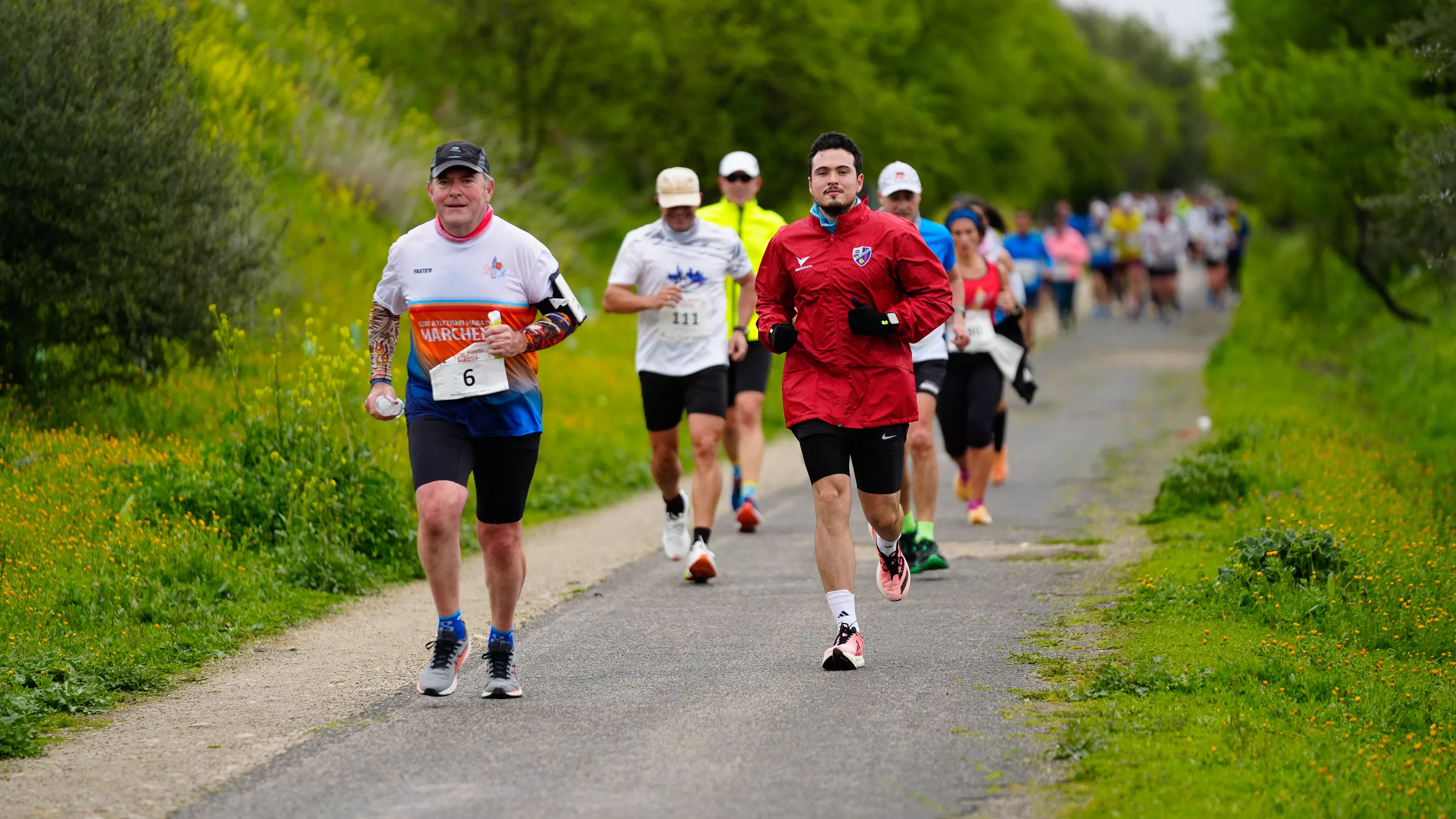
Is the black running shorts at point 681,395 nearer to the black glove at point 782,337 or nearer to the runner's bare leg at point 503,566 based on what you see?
the black glove at point 782,337

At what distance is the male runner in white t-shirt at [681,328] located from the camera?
9695 mm

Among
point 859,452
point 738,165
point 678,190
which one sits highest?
point 738,165

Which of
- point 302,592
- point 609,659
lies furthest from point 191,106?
point 609,659

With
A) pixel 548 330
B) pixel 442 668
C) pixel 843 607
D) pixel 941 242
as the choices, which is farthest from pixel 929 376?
pixel 442 668

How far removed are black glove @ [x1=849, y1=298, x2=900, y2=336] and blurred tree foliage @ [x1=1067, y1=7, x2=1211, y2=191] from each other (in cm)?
7325

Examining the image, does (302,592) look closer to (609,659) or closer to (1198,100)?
(609,659)

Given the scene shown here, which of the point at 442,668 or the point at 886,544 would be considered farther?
the point at 886,544

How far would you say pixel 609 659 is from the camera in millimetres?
7340

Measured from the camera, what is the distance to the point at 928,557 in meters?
9.59

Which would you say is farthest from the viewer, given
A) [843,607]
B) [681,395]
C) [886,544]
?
[681,395]

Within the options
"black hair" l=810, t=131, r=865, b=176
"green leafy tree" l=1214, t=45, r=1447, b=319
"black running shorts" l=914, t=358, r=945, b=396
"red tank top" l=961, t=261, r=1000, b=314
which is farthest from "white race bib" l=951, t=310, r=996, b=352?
"green leafy tree" l=1214, t=45, r=1447, b=319

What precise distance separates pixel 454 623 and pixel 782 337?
1.76 metres

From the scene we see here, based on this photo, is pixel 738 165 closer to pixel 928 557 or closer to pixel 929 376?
pixel 929 376

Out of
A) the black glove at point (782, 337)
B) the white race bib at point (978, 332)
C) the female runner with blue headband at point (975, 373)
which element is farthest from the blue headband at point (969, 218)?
the black glove at point (782, 337)
